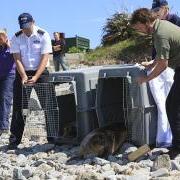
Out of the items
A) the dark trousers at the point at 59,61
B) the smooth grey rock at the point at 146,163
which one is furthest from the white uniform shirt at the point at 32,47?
the dark trousers at the point at 59,61

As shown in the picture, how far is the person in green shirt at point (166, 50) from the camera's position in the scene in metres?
6.58

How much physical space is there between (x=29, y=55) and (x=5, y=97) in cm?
129


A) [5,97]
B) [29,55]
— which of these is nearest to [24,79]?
[29,55]

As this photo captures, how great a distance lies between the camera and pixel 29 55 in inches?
314

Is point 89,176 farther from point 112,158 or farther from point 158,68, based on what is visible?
point 158,68

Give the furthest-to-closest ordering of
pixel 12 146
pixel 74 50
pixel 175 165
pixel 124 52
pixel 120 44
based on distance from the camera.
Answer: pixel 74 50 → pixel 120 44 → pixel 124 52 → pixel 12 146 → pixel 175 165

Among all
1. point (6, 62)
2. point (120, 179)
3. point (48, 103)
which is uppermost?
point (6, 62)

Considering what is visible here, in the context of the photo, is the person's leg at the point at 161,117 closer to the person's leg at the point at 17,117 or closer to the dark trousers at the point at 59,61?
the person's leg at the point at 17,117

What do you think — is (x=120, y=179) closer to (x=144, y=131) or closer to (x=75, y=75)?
(x=144, y=131)

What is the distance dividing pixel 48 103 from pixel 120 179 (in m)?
2.11

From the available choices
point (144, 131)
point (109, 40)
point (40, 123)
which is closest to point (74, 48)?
point (109, 40)

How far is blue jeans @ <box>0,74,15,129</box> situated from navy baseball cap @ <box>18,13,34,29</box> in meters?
1.34

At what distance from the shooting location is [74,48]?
82.9 ft

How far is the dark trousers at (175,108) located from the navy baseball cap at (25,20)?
203cm
